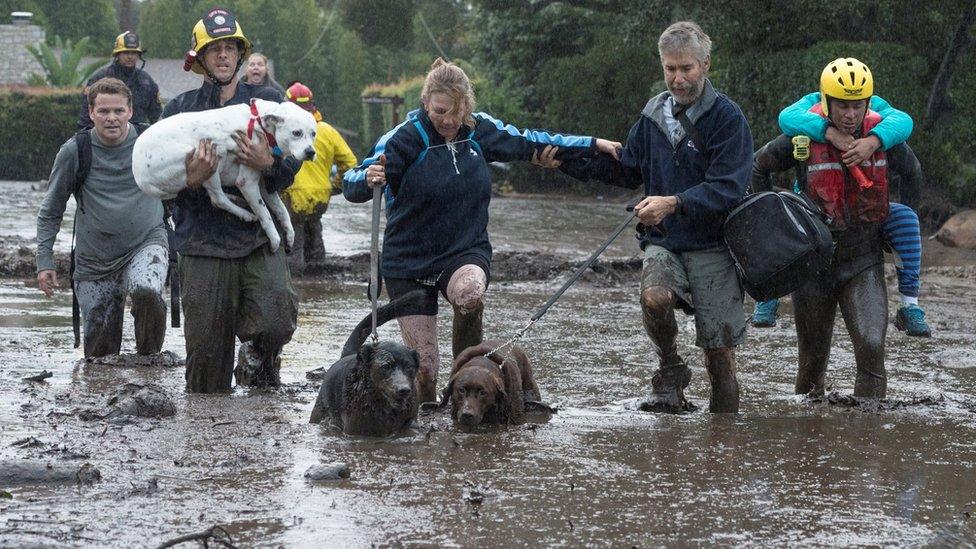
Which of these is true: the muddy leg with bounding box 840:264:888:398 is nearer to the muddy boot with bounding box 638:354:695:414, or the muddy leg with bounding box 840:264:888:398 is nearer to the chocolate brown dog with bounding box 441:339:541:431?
the muddy boot with bounding box 638:354:695:414

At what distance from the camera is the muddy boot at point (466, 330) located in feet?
25.2

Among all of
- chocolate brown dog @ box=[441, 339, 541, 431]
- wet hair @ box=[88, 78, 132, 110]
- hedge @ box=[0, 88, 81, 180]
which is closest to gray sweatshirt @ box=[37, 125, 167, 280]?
wet hair @ box=[88, 78, 132, 110]

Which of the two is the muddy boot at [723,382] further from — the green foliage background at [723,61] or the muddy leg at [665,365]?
the green foliage background at [723,61]

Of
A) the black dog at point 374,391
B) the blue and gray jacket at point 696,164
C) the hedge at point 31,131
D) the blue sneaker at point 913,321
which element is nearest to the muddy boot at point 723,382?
the blue and gray jacket at point 696,164

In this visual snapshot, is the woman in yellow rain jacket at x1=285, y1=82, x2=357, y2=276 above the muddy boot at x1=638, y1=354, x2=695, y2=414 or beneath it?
above

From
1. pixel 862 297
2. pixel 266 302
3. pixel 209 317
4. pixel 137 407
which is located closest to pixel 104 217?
pixel 209 317

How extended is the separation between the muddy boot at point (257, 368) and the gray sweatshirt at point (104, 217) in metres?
1.31

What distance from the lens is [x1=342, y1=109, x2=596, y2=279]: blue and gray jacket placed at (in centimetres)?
724

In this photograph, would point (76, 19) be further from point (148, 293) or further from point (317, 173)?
point (148, 293)

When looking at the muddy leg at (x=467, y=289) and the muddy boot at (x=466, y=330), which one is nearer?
the muddy leg at (x=467, y=289)

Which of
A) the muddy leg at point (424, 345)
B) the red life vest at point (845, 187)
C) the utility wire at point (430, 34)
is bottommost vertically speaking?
the muddy leg at point (424, 345)

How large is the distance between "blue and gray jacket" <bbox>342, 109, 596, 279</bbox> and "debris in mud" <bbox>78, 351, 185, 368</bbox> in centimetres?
209

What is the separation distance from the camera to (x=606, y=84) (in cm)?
3055

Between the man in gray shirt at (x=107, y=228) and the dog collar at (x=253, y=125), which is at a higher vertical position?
the dog collar at (x=253, y=125)
